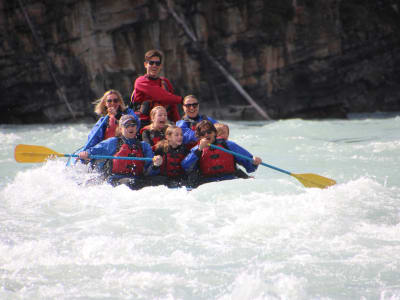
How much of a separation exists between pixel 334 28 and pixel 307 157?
25.4 feet

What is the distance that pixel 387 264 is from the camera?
272 centimetres

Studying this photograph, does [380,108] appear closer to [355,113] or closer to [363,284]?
[355,113]

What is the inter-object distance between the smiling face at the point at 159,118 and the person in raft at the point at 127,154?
1.11ft

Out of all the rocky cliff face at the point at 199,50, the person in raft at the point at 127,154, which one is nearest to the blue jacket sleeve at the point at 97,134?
the person in raft at the point at 127,154

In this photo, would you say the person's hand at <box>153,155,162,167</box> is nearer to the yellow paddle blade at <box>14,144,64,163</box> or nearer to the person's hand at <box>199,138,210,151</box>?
the person's hand at <box>199,138,210,151</box>

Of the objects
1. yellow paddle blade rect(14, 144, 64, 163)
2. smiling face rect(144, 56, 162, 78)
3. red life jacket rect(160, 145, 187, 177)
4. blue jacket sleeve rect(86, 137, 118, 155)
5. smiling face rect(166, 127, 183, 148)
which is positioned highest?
smiling face rect(144, 56, 162, 78)

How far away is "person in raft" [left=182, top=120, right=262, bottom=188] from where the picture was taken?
4.38 meters

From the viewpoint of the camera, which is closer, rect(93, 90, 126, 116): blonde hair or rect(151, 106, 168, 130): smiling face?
rect(151, 106, 168, 130): smiling face

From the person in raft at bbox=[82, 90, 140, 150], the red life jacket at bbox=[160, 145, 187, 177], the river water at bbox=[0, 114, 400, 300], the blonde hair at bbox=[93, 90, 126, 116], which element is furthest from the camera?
the blonde hair at bbox=[93, 90, 126, 116]

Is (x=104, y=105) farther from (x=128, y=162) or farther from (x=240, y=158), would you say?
(x=240, y=158)

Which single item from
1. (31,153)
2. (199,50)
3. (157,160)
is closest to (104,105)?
(31,153)

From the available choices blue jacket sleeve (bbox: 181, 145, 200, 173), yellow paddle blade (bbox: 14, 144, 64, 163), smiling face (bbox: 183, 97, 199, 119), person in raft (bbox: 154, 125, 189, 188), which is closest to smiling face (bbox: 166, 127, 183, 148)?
person in raft (bbox: 154, 125, 189, 188)

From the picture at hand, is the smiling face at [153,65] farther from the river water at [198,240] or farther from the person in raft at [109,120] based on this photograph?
the river water at [198,240]

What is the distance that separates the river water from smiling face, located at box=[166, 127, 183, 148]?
0.50 m
